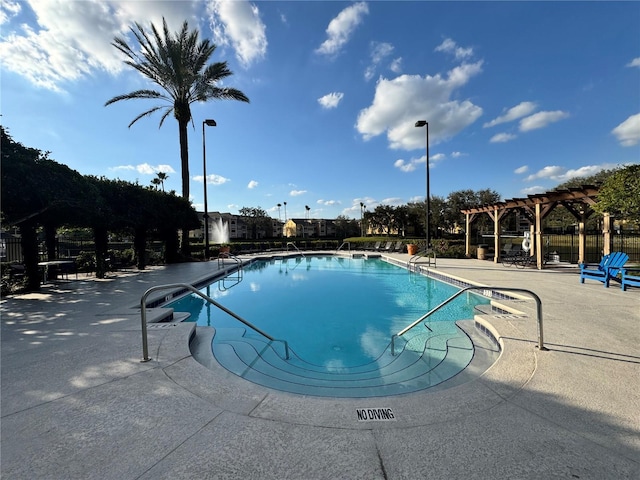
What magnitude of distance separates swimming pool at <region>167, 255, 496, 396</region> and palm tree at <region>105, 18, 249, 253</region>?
12.0 meters

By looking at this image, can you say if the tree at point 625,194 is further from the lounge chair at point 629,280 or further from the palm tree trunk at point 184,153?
the palm tree trunk at point 184,153

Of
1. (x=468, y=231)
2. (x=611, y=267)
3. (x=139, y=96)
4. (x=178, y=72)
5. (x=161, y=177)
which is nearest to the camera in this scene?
(x=611, y=267)

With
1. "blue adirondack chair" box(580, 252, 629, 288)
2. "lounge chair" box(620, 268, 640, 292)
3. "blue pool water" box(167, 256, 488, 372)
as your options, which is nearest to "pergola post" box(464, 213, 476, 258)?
"blue pool water" box(167, 256, 488, 372)

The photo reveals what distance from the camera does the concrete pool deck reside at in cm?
196

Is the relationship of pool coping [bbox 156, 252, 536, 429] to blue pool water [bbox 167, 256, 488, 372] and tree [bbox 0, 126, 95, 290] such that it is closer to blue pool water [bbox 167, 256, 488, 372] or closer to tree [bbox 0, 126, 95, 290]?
blue pool water [bbox 167, 256, 488, 372]

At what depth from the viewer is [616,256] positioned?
8.33 metres

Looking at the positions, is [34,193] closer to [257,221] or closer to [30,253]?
[30,253]

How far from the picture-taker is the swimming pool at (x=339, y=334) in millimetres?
4160

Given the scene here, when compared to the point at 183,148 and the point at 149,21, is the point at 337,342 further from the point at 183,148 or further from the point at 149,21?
the point at 149,21

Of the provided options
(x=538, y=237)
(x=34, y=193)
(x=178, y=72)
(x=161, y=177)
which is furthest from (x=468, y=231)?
(x=161, y=177)

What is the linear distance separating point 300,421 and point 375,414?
29.0 inches

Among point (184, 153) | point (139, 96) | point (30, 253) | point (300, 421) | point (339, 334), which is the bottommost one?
point (339, 334)

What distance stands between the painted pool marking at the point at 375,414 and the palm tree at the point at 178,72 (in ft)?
59.2

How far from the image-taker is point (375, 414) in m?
2.66
